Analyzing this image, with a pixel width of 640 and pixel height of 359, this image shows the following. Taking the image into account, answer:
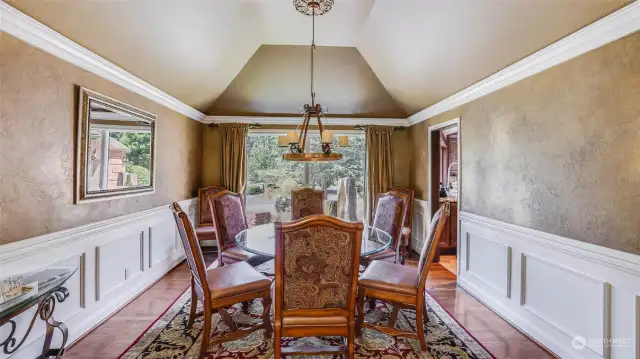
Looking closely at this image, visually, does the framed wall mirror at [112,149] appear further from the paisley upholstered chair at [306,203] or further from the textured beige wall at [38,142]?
Answer: the paisley upholstered chair at [306,203]

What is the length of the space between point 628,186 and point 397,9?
229 cm

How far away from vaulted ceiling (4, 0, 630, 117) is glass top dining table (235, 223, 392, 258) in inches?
76.9

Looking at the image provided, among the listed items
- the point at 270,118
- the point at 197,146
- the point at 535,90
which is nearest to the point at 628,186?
the point at 535,90

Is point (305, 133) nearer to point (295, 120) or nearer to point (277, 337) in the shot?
point (277, 337)

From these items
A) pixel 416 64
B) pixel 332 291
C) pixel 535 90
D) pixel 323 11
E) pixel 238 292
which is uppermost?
pixel 323 11

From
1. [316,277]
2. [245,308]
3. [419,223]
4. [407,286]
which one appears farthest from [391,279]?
[419,223]

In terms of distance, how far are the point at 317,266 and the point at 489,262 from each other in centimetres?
220

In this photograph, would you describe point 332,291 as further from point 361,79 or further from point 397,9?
A: point 361,79

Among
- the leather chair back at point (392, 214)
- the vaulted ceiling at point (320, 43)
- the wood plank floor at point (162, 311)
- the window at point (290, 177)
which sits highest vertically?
the vaulted ceiling at point (320, 43)

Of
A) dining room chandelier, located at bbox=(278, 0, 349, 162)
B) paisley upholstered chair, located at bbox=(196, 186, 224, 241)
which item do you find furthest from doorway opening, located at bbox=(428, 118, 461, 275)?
paisley upholstered chair, located at bbox=(196, 186, 224, 241)

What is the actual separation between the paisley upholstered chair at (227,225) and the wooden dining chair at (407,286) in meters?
1.24

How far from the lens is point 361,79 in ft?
15.0

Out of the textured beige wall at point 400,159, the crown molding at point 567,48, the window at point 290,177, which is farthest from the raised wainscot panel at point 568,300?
the window at point 290,177

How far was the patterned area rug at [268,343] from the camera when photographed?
7.15ft
